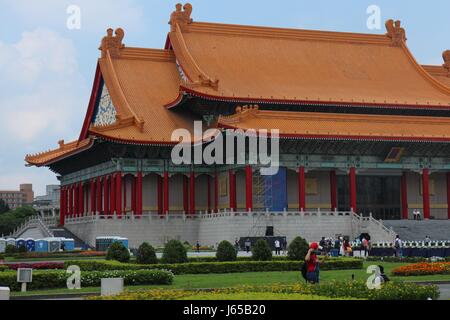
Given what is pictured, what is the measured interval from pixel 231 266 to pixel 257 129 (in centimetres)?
2248

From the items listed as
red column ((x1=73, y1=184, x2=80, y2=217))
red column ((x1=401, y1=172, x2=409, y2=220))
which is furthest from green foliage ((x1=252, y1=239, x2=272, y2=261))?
red column ((x1=73, y1=184, x2=80, y2=217))

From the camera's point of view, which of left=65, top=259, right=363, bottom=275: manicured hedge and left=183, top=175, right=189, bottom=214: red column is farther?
left=183, top=175, right=189, bottom=214: red column

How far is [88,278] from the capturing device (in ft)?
101

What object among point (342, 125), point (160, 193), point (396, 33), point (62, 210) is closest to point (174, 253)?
point (342, 125)

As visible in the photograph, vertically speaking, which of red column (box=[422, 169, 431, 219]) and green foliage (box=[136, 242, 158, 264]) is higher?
red column (box=[422, 169, 431, 219])

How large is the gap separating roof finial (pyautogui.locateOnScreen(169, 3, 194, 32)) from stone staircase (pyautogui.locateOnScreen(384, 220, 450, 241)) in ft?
85.2

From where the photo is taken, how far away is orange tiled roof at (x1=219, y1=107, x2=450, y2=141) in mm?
60375

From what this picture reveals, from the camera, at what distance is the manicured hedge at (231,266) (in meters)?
36.2

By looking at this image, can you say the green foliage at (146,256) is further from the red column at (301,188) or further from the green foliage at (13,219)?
the green foliage at (13,219)

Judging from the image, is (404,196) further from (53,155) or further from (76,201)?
(53,155)

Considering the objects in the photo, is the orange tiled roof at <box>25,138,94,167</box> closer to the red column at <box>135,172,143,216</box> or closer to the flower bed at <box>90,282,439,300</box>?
the red column at <box>135,172,143,216</box>

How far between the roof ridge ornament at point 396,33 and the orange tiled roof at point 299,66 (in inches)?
4.9
